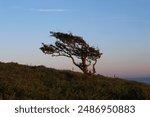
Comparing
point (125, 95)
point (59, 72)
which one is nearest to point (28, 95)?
point (125, 95)

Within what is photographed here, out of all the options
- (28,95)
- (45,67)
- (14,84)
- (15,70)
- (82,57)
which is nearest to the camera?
(28,95)

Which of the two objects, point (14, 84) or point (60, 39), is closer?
point (14, 84)

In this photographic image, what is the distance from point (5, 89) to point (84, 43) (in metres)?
28.2

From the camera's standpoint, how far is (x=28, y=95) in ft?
79.8

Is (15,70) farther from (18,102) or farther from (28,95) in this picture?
(18,102)

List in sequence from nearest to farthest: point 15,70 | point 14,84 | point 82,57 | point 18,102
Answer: point 18,102 → point 14,84 → point 15,70 → point 82,57

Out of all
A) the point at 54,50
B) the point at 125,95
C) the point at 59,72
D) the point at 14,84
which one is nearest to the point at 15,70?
the point at 59,72

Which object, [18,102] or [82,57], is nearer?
[18,102]

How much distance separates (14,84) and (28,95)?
3001 mm

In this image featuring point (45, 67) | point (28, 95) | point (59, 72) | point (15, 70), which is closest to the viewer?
point (28, 95)

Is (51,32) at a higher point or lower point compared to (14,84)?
higher

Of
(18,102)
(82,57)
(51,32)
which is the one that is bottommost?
(18,102)

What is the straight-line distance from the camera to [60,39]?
5384cm

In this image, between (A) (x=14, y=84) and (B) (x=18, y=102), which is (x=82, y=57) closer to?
(A) (x=14, y=84)
